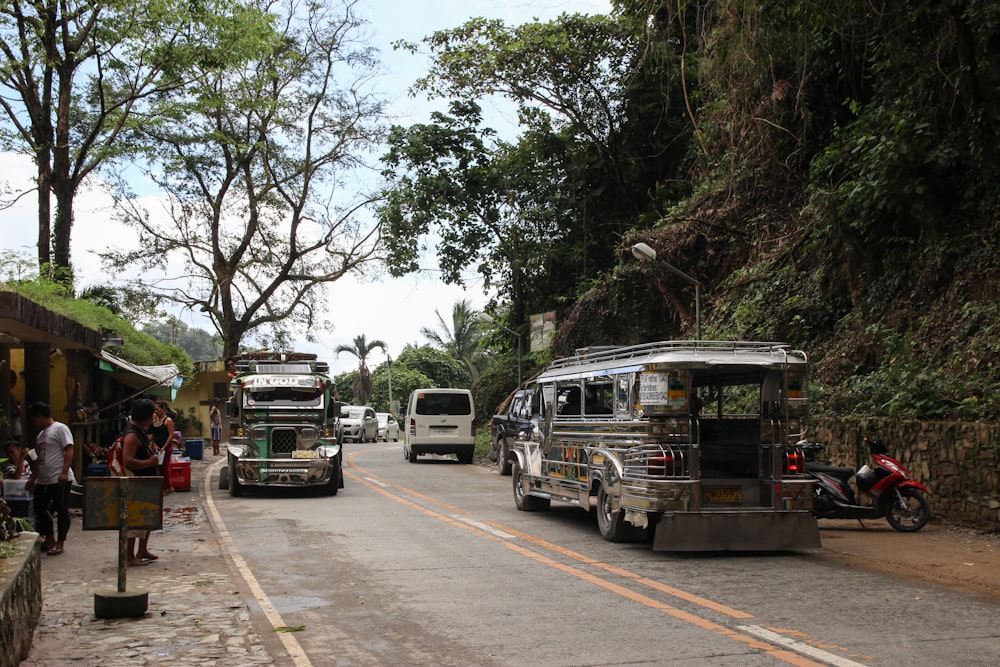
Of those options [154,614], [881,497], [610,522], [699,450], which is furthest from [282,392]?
[881,497]

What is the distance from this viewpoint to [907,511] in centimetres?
1326

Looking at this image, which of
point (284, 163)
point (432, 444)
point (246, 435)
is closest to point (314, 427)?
point (246, 435)

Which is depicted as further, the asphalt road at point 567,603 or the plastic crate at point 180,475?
the plastic crate at point 180,475

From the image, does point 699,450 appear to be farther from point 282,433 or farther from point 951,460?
point 282,433

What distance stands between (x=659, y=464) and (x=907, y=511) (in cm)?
453

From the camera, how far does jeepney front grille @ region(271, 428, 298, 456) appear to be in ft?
60.8

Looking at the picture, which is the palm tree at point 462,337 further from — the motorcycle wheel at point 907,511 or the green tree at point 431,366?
the motorcycle wheel at point 907,511

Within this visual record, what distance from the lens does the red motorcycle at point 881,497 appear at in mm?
13109

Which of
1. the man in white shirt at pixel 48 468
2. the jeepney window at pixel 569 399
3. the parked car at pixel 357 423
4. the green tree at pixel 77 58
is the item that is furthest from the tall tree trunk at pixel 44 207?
the parked car at pixel 357 423

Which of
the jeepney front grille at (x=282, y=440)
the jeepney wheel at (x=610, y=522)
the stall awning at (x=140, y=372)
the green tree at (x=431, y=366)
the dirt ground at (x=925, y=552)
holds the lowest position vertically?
the dirt ground at (x=925, y=552)

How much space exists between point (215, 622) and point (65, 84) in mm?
19461

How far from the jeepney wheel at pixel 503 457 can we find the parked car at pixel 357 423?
70.0 feet

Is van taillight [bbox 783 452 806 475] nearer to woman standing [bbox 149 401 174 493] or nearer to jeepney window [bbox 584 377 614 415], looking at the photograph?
jeepney window [bbox 584 377 614 415]

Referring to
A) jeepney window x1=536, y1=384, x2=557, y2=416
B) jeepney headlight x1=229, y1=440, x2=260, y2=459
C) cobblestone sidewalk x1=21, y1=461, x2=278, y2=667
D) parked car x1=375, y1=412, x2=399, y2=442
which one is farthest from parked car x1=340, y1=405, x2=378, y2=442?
cobblestone sidewalk x1=21, y1=461, x2=278, y2=667
